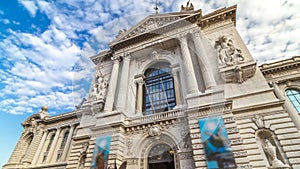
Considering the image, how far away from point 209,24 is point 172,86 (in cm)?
838

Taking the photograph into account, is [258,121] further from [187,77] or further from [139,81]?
[139,81]

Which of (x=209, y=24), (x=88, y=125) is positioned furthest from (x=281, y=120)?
(x=88, y=125)

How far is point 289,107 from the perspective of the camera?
45.1 ft

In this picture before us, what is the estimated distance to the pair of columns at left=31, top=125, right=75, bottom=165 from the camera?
21766 mm

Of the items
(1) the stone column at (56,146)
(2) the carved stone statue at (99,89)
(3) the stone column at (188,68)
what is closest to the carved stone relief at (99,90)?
(2) the carved stone statue at (99,89)

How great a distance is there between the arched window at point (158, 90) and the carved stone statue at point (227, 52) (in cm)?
522

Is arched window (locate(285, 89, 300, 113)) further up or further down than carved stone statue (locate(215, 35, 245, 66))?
further down

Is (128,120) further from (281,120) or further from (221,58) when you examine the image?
(281,120)

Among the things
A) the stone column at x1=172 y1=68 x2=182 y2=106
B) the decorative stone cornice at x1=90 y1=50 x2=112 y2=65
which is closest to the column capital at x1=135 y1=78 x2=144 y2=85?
the stone column at x1=172 y1=68 x2=182 y2=106

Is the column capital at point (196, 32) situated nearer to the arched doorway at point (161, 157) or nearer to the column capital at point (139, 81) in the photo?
the column capital at point (139, 81)

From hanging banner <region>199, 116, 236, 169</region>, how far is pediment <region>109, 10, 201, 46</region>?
40.9 ft

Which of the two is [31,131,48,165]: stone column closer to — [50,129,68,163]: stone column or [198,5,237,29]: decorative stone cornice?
[50,129,68,163]: stone column

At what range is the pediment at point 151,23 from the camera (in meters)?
18.6

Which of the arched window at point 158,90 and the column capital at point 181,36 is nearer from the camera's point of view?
the arched window at point 158,90
